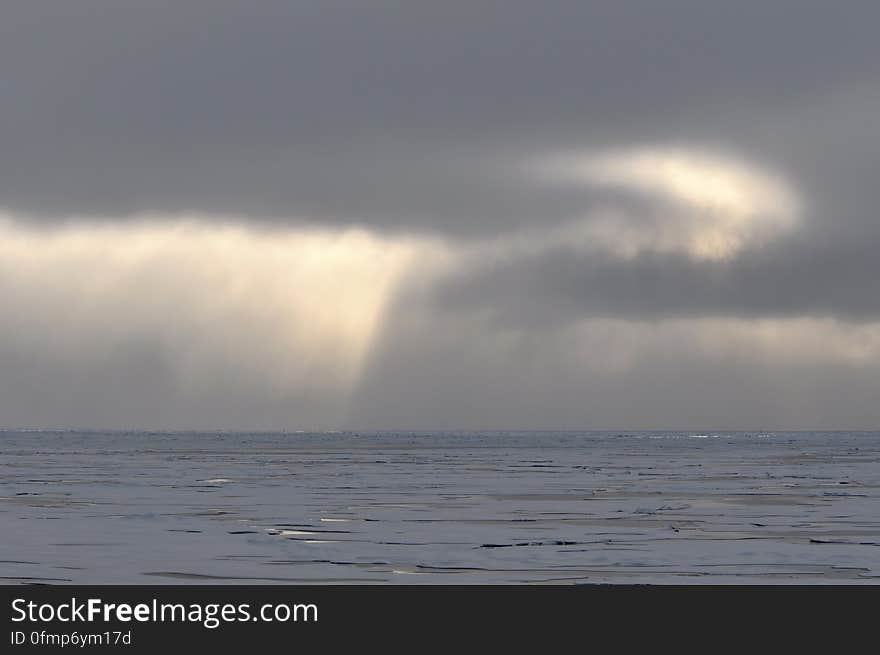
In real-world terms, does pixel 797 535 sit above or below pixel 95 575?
above

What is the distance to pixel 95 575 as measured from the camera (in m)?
21.0

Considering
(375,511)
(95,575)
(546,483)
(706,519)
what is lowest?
(95,575)

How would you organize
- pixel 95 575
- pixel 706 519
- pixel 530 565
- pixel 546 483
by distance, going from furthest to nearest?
pixel 546 483, pixel 706 519, pixel 530 565, pixel 95 575

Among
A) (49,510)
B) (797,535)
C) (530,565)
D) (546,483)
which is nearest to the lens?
(530,565)
